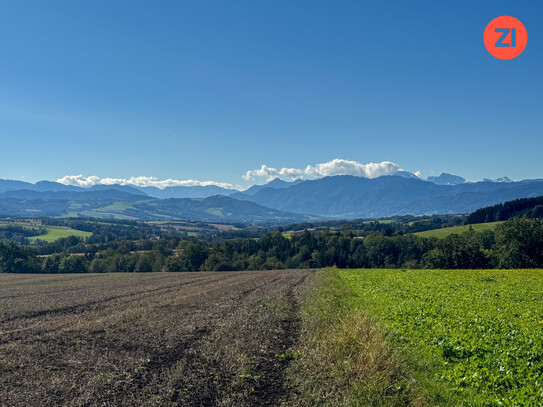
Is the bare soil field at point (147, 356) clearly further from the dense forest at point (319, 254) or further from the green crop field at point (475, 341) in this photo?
the dense forest at point (319, 254)

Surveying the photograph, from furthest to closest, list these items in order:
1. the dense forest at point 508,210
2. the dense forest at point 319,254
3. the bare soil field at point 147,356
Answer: the dense forest at point 508,210, the dense forest at point 319,254, the bare soil field at point 147,356

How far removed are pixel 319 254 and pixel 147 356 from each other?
363 ft

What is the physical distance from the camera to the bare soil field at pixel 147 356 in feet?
31.0

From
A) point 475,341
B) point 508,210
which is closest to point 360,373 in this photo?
point 475,341

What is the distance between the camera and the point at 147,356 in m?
12.6

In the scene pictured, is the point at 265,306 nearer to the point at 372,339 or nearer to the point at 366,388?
the point at 372,339

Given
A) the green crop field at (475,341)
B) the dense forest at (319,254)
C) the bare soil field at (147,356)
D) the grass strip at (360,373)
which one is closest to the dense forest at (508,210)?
the dense forest at (319,254)

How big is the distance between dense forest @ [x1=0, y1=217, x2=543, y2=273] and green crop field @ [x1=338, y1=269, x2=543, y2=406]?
58076 millimetres

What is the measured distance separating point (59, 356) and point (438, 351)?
13.2 m

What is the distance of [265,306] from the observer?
916 inches

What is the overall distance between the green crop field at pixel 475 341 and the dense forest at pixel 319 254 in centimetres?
5808

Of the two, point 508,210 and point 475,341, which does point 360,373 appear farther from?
point 508,210

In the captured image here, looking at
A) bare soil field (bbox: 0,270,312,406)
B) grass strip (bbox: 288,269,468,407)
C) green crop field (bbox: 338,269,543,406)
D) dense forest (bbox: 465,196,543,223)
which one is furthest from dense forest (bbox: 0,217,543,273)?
grass strip (bbox: 288,269,468,407)

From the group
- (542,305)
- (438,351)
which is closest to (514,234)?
(542,305)
